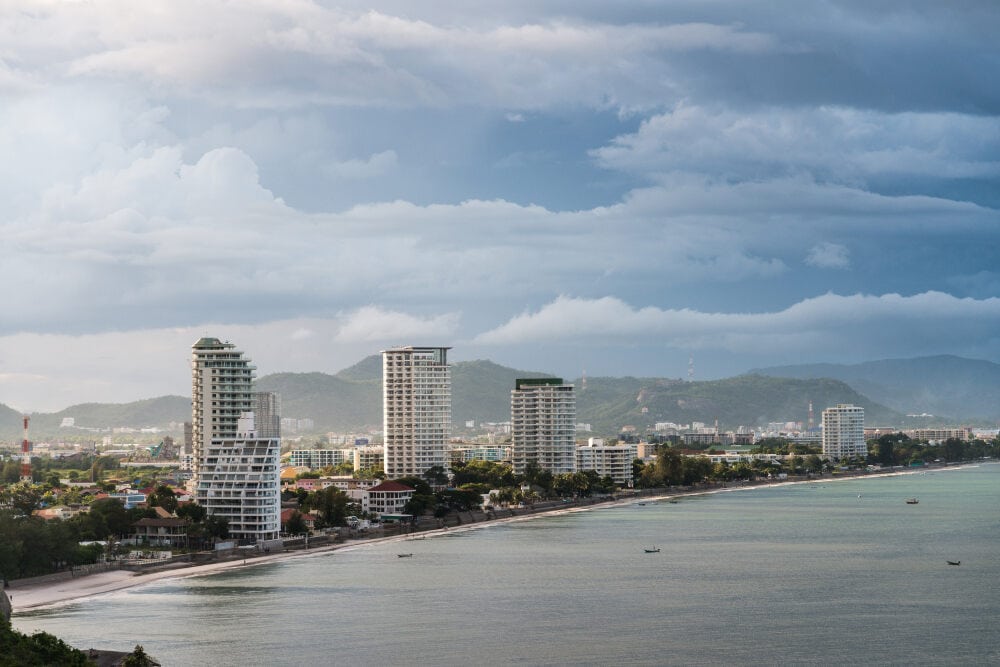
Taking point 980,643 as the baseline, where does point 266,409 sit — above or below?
above

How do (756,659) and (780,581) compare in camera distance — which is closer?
(756,659)

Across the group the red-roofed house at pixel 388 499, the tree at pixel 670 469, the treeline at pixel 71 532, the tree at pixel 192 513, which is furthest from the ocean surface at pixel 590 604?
the tree at pixel 670 469

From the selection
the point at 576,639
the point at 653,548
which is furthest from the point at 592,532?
the point at 576,639

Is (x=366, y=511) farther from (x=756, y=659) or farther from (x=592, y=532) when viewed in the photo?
(x=756, y=659)

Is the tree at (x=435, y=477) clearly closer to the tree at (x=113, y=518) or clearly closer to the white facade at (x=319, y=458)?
the tree at (x=113, y=518)

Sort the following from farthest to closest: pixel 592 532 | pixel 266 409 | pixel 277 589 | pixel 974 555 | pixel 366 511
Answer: pixel 266 409 < pixel 366 511 < pixel 592 532 < pixel 974 555 < pixel 277 589

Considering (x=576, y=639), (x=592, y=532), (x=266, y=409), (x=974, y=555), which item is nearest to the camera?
(x=576, y=639)

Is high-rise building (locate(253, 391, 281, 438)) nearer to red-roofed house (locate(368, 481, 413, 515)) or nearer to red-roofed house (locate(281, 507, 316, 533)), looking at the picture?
red-roofed house (locate(368, 481, 413, 515))
